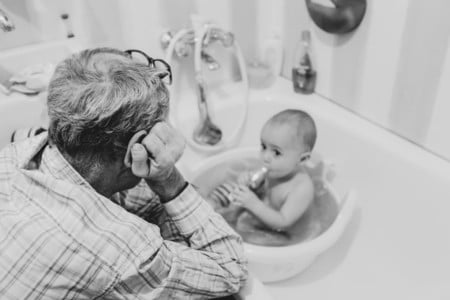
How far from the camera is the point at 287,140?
3.98 ft

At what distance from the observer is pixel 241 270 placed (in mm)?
774

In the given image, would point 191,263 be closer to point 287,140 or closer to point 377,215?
point 287,140

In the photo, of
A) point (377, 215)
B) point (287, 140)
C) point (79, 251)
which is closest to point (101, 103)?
point (79, 251)

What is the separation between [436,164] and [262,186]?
498mm

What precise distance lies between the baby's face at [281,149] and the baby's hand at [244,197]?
100 mm

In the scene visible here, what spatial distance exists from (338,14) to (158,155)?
0.85 metres

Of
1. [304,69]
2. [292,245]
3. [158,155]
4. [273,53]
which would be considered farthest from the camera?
[273,53]

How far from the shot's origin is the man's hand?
68 cm

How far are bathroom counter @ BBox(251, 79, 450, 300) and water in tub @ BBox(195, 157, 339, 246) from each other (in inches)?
4.8

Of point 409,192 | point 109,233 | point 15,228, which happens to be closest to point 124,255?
point 109,233

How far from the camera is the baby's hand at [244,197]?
123 cm

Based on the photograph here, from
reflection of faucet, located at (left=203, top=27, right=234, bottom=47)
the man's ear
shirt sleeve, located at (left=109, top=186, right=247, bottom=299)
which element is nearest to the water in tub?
reflection of faucet, located at (left=203, top=27, right=234, bottom=47)

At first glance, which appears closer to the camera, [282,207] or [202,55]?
[282,207]

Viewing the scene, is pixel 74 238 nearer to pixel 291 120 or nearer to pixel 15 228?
pixel 15 228
